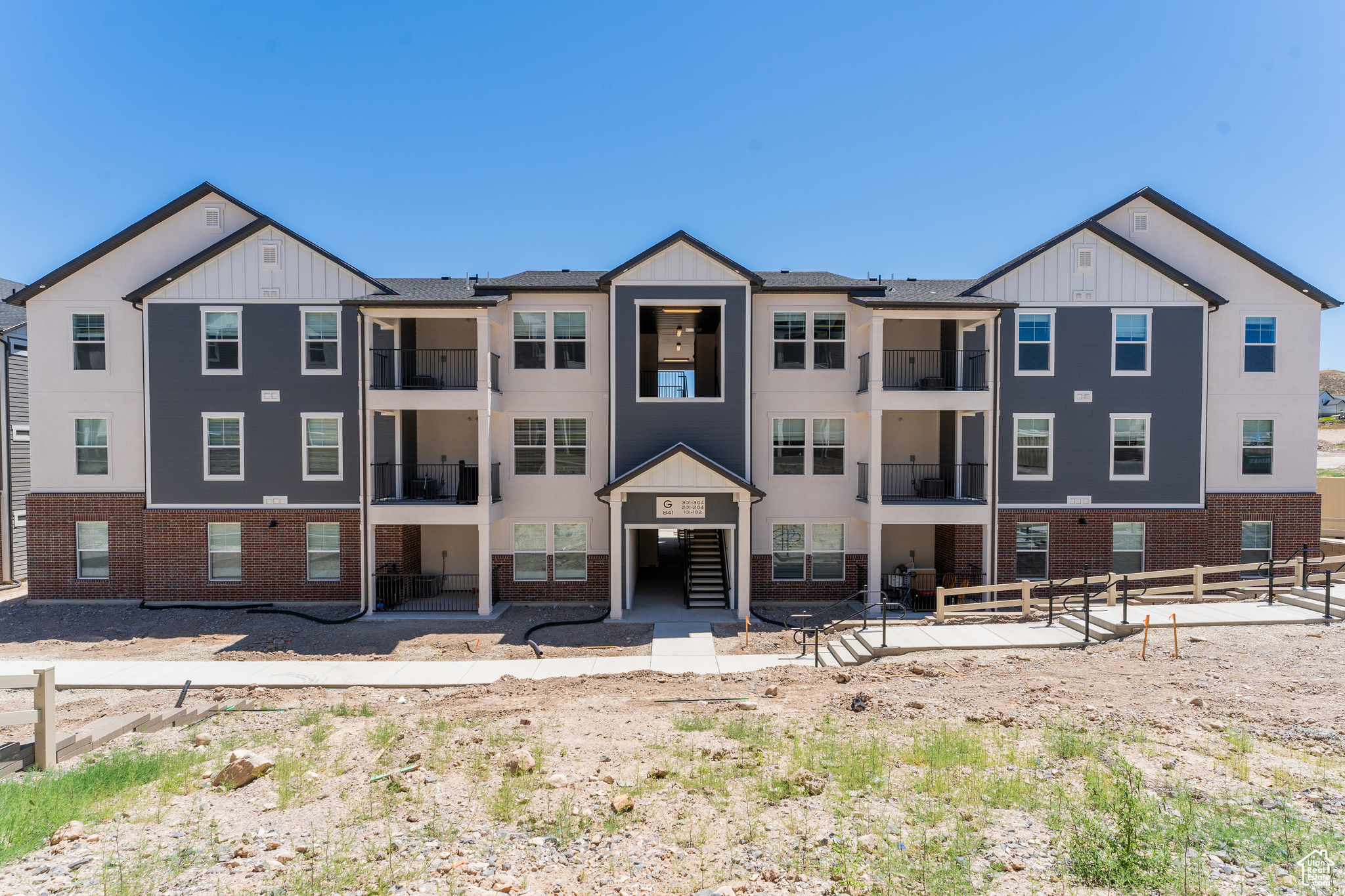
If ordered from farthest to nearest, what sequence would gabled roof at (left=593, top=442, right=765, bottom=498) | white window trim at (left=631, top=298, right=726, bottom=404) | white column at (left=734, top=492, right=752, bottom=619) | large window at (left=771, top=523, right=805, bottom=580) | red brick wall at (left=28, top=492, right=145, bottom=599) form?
1. red brick wall at (left=28, top=492, right=145, bottom=599)
2. large window at (left=771, top=523, right=805, bottom=580)
3. white window trim at (left=631, top=298, right=726, bottom=404)
4. white column at (left=734, top=492, right=752, bottom=619)
5. gabled roof at (left=593, top=442, right=765, bottom=498)

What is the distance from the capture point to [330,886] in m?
5.14

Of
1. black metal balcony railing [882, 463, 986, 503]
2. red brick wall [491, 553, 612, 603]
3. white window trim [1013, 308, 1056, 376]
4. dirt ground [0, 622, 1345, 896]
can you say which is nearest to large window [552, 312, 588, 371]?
red brick wall [491, 553, 612, 603]

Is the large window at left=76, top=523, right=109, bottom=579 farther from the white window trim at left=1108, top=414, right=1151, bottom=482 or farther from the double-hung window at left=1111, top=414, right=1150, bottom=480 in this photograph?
the double-hung window at left=1111, top=414, right=1150, bottom=480

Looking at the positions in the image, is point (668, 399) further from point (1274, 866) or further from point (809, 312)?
point (1274, 866)

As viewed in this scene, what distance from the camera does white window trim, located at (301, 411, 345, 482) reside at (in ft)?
62.0

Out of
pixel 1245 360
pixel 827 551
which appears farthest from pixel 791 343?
pixel 1245 360

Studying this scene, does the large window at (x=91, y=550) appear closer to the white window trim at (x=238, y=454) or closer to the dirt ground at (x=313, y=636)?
the dirt ground at (x=313, y=636)

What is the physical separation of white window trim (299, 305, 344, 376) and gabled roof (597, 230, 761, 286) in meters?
8.03

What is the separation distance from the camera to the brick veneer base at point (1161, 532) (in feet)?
61.5

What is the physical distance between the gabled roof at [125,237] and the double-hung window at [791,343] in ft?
53.9

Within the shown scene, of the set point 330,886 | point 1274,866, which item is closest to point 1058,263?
point 1274,866

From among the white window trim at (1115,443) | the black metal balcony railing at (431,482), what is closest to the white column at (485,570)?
the black metal balcony railing at (431,482)

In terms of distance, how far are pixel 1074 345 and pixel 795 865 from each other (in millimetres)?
18548

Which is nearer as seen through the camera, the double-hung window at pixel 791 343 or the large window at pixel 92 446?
the double-hung window at pixel 791 343
